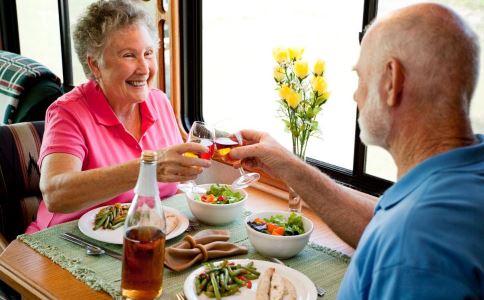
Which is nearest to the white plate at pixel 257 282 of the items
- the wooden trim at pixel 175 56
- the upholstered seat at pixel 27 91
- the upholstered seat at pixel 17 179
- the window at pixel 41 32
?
the upholstered seat at pixel 17 179

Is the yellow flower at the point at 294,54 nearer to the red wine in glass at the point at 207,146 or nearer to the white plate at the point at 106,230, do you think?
the red wine in glass at the point at 207,146

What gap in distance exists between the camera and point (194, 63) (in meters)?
2.87

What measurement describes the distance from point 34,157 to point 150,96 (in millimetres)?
540

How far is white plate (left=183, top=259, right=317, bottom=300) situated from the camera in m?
1.33

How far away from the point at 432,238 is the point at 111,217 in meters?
1.10

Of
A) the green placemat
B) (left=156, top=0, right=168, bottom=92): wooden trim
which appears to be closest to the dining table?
the green placemat

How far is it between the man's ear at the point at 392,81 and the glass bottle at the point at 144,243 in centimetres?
53

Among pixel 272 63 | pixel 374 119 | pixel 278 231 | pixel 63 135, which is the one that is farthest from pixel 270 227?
pixel 272 63

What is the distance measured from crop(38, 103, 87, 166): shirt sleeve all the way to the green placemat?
0.83 ft

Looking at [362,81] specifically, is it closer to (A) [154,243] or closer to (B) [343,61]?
(A) [154,243]

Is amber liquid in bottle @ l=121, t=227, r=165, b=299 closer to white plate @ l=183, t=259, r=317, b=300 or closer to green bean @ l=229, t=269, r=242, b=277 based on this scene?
white plate @ l=183, t=259, r=317, b=300

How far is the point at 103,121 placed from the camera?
6.57ft

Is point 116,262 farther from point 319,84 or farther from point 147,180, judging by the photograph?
point 319,84

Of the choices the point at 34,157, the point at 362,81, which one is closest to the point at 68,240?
the point at 34,157
